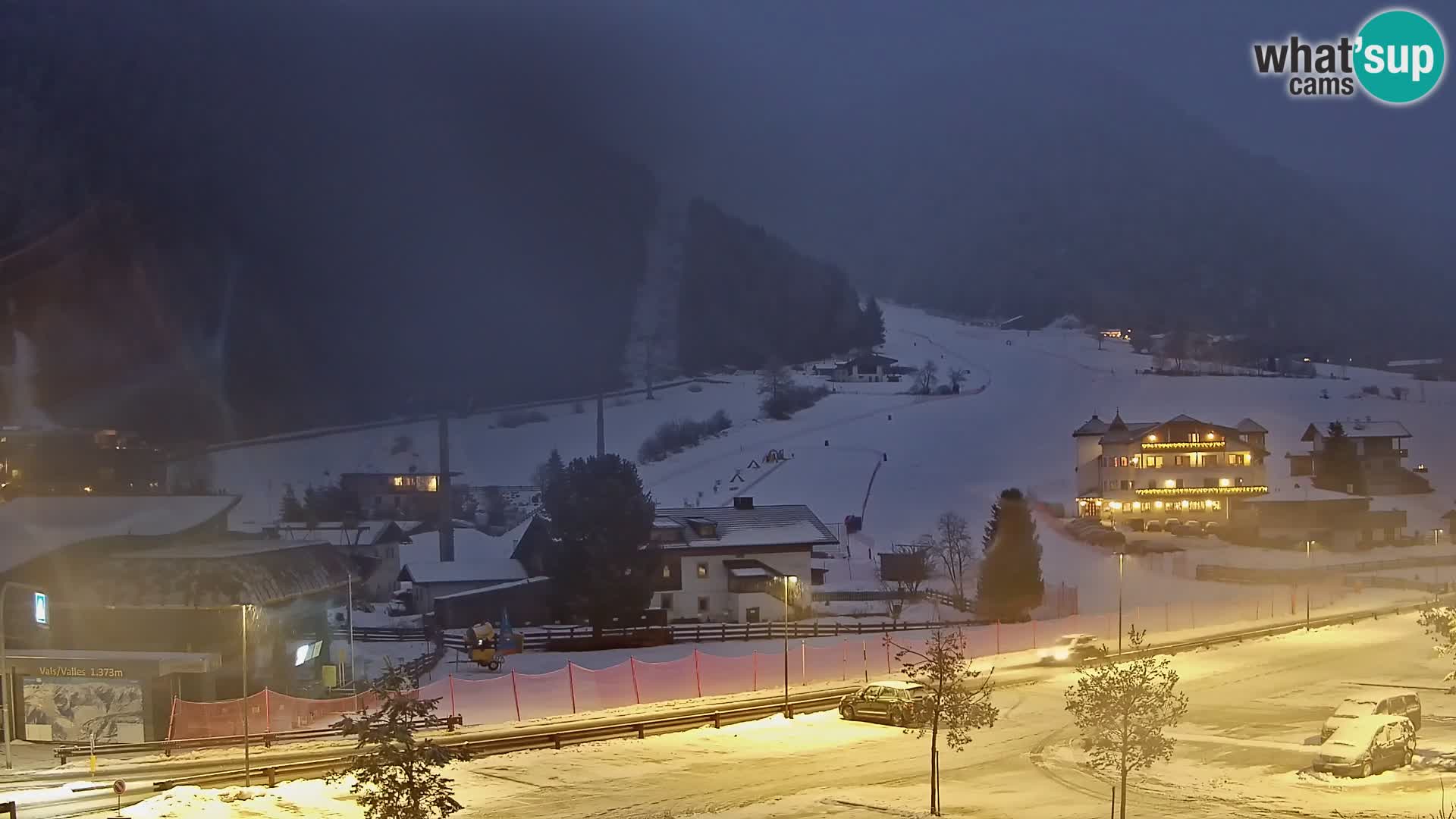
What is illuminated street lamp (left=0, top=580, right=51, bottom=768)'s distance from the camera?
2062 cm

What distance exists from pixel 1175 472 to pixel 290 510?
51.8 m

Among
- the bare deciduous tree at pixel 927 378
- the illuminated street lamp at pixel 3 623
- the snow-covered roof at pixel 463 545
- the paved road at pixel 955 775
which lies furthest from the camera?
the bare deciduous tree at pixel 927 378

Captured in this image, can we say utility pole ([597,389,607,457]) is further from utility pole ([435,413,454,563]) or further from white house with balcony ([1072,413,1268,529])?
white house with balcony ([1072,413,1268,529])

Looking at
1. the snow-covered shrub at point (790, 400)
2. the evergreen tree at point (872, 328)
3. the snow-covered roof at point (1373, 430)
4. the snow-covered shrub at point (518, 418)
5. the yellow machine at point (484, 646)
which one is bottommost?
the yellow machine at point (484, 646)

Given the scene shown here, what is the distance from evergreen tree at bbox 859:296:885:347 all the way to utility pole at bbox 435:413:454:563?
59.4 m

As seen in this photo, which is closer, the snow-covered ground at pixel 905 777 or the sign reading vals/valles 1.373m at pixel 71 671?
the snow-covered ground at pixel 905 777

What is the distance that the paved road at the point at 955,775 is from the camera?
16938 millimetres

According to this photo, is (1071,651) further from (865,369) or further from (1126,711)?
(865,369)

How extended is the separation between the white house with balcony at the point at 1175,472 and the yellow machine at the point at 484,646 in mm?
42620

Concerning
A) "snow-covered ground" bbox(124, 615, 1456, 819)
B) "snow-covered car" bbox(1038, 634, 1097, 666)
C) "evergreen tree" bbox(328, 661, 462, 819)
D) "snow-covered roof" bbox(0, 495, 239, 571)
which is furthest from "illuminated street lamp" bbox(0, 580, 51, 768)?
"snow-covered car" bbox(1038, 634, 1097, 666)

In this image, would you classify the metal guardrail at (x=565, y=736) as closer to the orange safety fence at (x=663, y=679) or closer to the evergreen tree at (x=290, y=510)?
the orange safety fence at (x=663, y=679)

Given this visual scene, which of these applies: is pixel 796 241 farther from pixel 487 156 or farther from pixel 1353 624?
pixel 1353 624

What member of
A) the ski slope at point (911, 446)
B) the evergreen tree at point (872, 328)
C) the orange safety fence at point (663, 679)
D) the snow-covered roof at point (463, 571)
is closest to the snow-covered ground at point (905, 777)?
the orange safety fence at point (663, 679)

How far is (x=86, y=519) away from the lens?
3450cm
